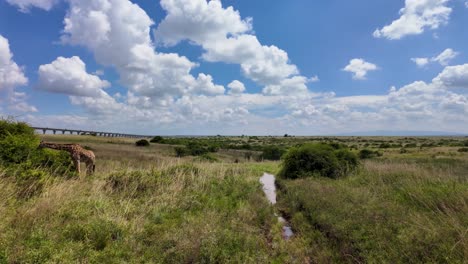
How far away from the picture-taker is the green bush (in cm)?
1861

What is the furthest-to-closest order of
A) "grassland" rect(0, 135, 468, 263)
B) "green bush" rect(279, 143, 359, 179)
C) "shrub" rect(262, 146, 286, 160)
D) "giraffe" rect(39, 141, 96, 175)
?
"shrub" rect(262, 146, 286, 160) < "green bush" rect(279, 143, 359, 179) < "giraffe" rect(39, 141, 96, 175) < "grassland" rect(0, 135, 468, 263)

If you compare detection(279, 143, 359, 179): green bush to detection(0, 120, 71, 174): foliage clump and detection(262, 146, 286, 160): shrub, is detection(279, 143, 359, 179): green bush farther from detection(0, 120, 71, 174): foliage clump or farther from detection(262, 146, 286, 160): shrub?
detection(262, 146, 286, 160): shrub

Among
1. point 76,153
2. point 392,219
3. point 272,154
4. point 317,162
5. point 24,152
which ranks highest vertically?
point 24,152

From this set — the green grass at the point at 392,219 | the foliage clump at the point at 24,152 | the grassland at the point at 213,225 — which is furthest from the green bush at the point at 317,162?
the foliage clump at the point at 24,152

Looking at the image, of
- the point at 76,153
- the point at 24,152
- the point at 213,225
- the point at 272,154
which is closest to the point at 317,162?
the point at 213,225

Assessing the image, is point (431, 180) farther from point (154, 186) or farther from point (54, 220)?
point (54, 220)

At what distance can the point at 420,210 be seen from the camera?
8625 millimetres

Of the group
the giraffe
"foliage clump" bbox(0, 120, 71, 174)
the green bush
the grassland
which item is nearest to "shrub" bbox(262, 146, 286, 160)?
the green bush

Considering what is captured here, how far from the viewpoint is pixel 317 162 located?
19078 mm

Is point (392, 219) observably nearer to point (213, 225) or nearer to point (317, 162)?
point (213, 225)

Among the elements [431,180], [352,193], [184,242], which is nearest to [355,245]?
[184,242]

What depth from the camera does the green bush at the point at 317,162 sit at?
1861 cm

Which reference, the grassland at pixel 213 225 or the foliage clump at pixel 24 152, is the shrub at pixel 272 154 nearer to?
the grassland at pixel 213 225

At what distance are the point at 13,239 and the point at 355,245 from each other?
7.04m
